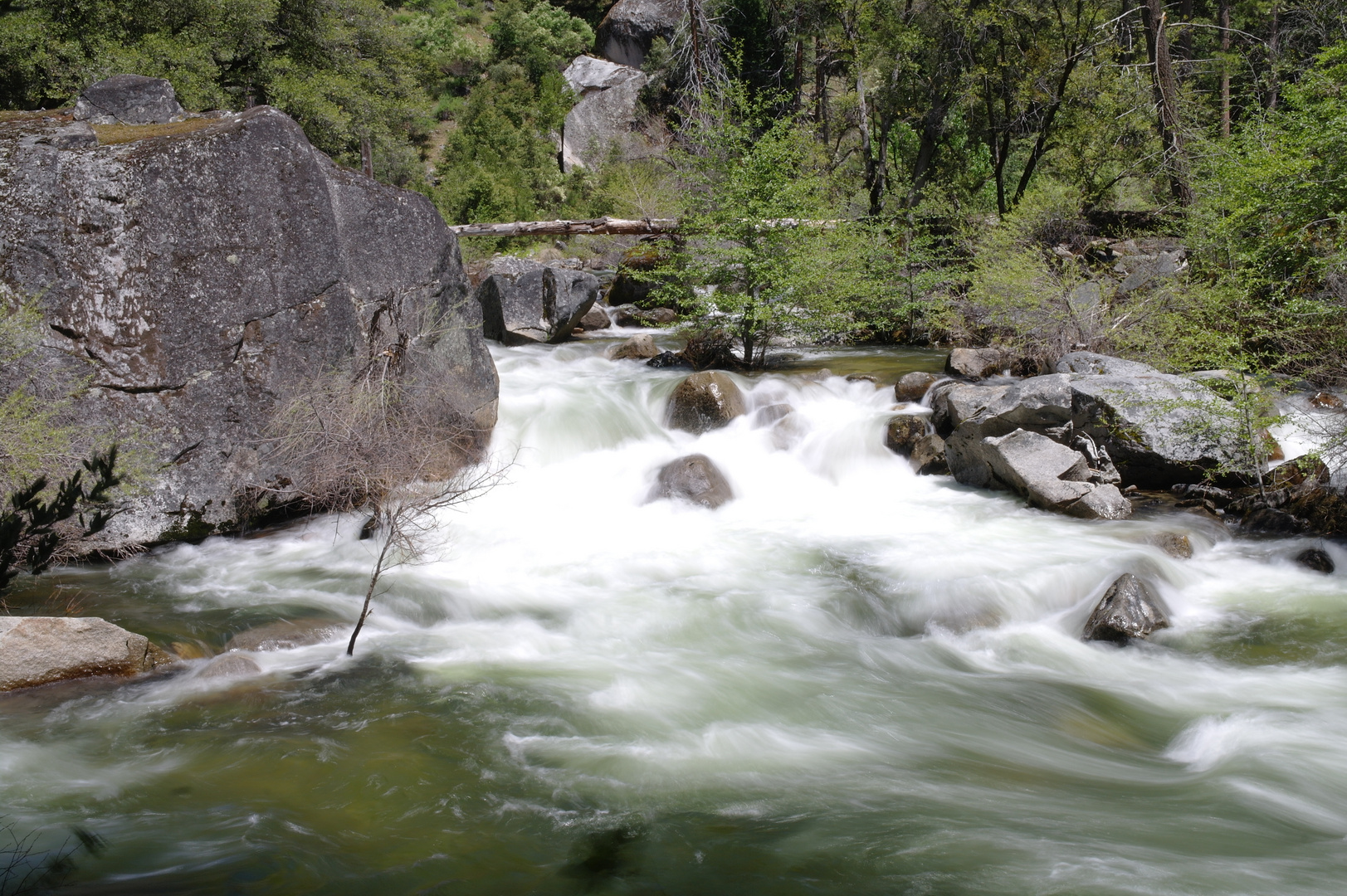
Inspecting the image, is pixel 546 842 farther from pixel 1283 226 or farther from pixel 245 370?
pixel 1283 226

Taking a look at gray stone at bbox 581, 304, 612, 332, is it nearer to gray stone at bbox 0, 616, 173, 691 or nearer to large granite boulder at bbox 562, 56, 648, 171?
gray stone at bbox 0, 616, 173, 691

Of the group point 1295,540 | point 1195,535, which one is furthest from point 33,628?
point 1295,540

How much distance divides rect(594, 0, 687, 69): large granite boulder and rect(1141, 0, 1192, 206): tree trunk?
2468 cm

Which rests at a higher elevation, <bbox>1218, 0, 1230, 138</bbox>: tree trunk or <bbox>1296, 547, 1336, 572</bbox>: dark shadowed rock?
<bbox>1218, 0, 1230, 138</bbox>: tree trunk

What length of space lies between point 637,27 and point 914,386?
30.9 metres

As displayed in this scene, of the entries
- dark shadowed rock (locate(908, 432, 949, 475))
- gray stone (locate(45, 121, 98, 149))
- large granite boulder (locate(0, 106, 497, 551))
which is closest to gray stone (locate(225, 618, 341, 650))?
large granite boulder (locate(0, 106, 497, 551))

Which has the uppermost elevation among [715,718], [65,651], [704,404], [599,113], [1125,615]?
[599,113]

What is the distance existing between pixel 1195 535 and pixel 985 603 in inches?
99.1

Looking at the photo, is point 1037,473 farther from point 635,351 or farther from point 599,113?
point 599,113

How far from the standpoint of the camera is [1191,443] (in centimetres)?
883

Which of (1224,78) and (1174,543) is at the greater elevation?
(1224,78)

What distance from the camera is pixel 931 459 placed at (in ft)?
33.9

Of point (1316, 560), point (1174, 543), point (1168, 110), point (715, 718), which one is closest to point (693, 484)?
point (715, 718)

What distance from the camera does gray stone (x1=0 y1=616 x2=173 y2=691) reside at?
5.23 meters
